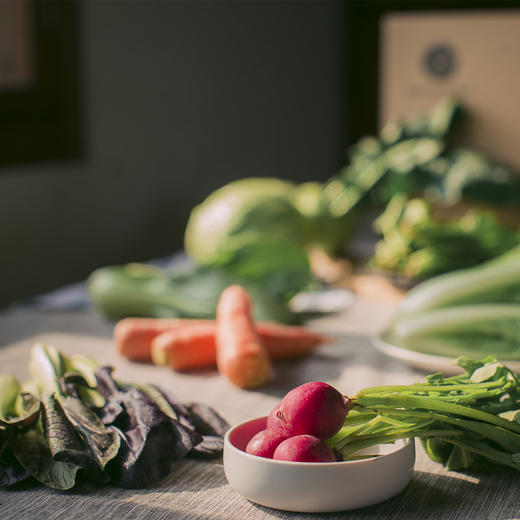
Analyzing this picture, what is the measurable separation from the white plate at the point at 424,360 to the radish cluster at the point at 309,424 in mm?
401

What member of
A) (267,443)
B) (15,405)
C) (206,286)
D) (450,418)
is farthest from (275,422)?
(206,286)

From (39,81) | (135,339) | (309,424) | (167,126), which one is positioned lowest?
(135,339)

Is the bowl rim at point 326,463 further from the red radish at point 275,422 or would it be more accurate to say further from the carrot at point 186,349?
the carrot at point 186,349

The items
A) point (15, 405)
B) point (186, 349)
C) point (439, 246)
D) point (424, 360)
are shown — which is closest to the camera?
point (15, 405)

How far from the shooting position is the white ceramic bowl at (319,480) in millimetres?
708

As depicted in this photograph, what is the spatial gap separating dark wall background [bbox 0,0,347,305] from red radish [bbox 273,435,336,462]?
6.81 ft

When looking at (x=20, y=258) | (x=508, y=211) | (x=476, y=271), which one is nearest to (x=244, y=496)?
(x=476, y=271)

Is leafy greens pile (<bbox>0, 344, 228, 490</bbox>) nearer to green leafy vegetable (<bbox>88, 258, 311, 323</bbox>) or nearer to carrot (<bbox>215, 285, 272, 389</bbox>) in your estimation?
carrot (<bbox>215, 285, 272, 389</bbox>)

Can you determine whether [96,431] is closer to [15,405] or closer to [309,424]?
[15,405]

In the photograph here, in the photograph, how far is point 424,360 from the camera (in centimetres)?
113

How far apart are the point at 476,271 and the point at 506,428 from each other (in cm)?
55

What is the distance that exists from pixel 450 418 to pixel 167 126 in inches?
107

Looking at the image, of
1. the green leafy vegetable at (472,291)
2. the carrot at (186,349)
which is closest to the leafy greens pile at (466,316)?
the green leafy vegetable at (472,291)

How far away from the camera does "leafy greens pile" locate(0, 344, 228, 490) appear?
80 centimetres
